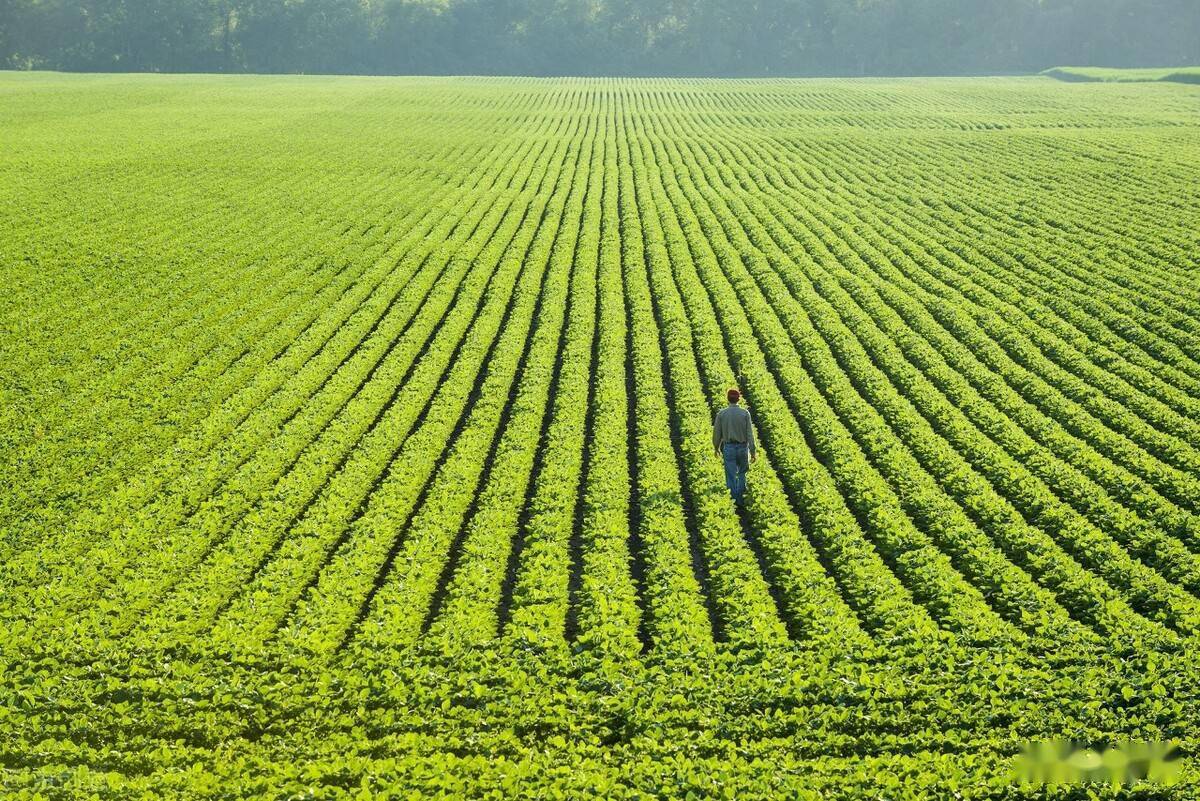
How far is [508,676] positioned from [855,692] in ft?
12.7

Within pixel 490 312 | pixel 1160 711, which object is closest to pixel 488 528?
pixel 1160 711

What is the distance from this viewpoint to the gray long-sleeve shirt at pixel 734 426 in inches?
565

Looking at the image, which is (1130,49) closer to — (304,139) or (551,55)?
(551,55)

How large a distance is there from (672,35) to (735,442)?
487ft

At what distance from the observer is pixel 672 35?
149m

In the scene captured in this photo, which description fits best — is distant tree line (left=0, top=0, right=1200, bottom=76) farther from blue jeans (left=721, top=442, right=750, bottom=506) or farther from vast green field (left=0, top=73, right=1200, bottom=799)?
blue jeans (left=721, top=442, right=750, bottom=506)

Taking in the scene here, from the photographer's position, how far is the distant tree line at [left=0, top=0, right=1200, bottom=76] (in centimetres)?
14175

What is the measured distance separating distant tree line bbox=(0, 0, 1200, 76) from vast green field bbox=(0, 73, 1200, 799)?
385ft

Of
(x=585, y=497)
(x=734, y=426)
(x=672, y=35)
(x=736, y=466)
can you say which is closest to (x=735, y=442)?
(x=734, y=426)

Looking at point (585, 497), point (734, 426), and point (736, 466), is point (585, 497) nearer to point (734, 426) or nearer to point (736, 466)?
point (736, 466)

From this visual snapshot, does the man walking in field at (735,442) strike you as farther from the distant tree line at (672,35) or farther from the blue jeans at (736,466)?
the distant tree line at (672,35)

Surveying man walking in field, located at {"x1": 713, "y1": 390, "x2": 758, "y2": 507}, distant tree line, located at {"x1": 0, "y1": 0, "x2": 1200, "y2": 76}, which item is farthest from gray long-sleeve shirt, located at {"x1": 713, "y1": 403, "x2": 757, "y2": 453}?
distant tree line, located at {"x1": 0, "y1": 0, "x2": 1200, "y2": 76}

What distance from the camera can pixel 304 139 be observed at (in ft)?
181

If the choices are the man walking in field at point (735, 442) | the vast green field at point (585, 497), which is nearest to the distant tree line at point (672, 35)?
A: the vast green field at point (585, 497)
